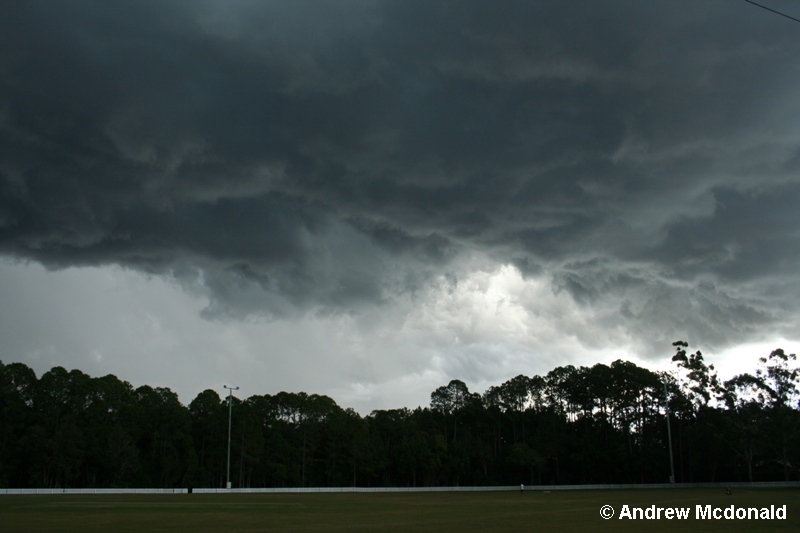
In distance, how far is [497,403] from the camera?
5438 inches

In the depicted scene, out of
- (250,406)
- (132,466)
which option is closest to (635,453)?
(250,406)

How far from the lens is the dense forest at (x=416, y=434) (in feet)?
307

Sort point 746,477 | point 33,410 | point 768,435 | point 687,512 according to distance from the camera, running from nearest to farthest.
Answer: point 687,512 → point 768,435 → point 33,410 → point 746,477

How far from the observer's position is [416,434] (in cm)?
11975

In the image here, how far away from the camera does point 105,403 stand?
101 m

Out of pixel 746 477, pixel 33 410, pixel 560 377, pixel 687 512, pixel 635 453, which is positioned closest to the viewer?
pixel 687 512

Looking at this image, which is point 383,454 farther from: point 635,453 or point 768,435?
point 768,435

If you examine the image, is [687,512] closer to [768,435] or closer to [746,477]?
[768,435]

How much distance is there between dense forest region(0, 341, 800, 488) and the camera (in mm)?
93619

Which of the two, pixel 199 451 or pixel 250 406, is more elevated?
pixel 250 406

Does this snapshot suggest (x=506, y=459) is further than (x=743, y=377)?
Yes

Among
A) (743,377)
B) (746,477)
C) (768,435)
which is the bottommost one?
(746,477)

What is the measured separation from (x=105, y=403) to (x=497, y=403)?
75808 mm

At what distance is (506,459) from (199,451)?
53.7m
